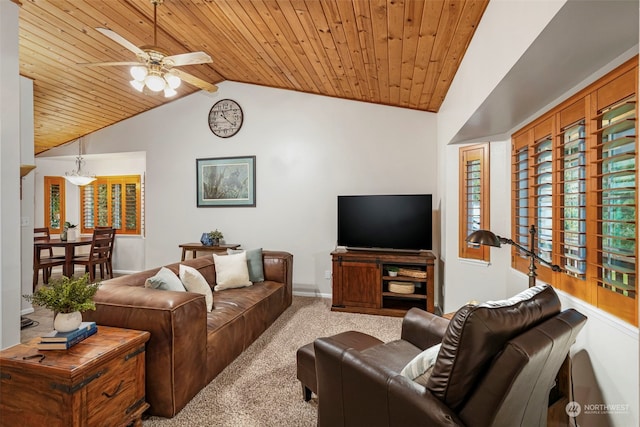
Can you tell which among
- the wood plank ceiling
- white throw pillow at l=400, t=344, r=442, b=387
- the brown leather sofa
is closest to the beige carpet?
the brown leather sofa

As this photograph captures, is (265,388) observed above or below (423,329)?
below

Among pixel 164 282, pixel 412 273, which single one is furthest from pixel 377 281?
pixel 164 282

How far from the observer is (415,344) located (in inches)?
79.5

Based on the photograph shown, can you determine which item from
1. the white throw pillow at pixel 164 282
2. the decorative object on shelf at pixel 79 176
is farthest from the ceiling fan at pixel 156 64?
the decorative object on shelf at pixel 79 176

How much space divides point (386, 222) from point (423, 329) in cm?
203

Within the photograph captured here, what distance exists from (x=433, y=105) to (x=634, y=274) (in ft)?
9.82

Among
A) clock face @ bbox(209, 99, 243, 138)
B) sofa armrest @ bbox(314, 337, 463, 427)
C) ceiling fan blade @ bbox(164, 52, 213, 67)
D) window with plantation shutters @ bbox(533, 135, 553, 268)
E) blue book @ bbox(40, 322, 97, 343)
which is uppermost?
clock face @ bbox(209, 99, 243, 138)

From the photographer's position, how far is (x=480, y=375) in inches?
43.2

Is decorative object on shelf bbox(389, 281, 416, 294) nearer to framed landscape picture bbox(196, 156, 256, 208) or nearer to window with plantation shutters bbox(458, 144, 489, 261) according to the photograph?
window with plantation shutters bbox(458, 144, 489, 261)

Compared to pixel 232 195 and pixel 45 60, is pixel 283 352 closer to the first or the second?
pixel 232 195

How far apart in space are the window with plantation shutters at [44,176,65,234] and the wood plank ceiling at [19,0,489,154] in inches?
82.5

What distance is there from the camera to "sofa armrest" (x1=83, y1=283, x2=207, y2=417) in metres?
1.82

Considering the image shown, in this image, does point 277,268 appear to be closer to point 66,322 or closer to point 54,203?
point 66,322
